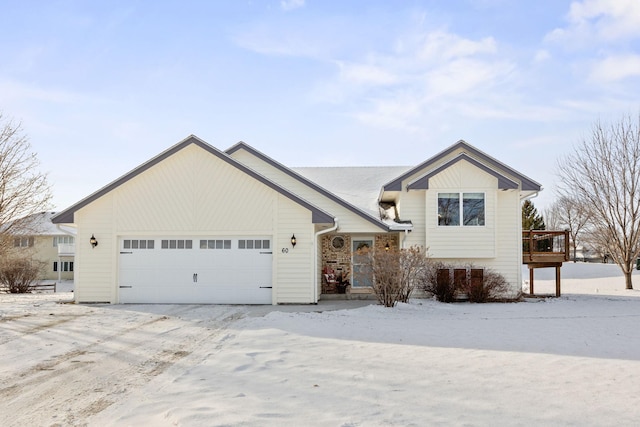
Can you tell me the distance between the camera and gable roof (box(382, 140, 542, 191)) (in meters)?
18.0

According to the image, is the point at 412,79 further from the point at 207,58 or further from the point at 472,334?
the point at 472,334

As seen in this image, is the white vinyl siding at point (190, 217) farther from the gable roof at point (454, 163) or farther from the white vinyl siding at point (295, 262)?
the gable roof at point (454, 163)

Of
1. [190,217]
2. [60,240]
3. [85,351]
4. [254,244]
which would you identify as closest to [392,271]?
[254,244]

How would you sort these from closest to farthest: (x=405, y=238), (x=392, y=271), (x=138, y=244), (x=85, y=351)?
(x=85, y=351)
(x=392, y=271)
(x=138, y=244)
(x=405, y=238)

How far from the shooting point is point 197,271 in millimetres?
15781

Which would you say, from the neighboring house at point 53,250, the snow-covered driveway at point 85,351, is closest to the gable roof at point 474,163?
the snow-covered driveway at point 85,351

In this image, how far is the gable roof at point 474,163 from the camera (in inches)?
708

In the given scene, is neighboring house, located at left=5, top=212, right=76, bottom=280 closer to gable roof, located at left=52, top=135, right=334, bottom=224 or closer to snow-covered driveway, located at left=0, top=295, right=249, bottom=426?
gable roof, located at left=52, top=135, right=334, bottom=224

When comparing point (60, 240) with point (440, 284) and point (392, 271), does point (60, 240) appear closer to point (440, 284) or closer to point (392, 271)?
point (440, 284)

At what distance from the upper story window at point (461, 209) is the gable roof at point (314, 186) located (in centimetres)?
151

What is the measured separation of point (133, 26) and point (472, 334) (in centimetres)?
940

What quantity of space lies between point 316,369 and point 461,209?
1229 cm

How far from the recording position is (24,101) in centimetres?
1381

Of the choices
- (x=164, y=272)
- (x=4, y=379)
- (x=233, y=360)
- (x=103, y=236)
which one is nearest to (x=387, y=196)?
(x=164, y=272)
